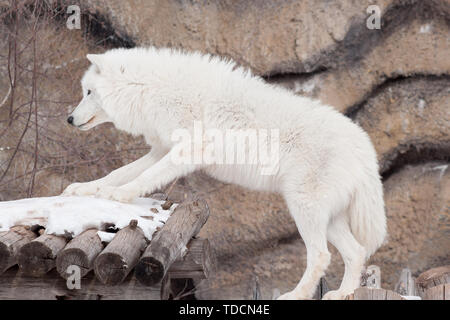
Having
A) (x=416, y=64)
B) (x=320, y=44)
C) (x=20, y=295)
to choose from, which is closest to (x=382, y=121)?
(x=416, y=64)

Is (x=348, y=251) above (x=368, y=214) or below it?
below

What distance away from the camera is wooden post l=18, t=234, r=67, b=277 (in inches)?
131

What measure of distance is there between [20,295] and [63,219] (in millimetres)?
569

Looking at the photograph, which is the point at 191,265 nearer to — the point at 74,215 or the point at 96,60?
the point at 74,215

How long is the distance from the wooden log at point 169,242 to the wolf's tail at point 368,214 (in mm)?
1300

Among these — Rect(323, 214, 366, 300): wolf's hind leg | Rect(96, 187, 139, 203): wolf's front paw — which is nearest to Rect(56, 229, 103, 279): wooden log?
Rect(96, 187, 139, 203): wolf's front paw

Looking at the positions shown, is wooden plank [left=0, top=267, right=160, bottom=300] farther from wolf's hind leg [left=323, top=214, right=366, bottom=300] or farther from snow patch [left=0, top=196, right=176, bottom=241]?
wolf's hind leg [left=323, top=214, right=366, bottom=300]

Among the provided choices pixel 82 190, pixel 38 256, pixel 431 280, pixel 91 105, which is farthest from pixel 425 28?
pixel 38 256

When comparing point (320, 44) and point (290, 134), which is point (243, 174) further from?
point (320, 44)

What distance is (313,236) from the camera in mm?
4512

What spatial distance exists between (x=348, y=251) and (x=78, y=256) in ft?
7.98

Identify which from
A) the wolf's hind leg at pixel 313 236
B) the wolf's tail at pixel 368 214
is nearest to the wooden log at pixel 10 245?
the wolf's hind leg at pixel 313 236

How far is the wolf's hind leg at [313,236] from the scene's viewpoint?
14.5ft

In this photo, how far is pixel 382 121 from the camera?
7.57 metres
